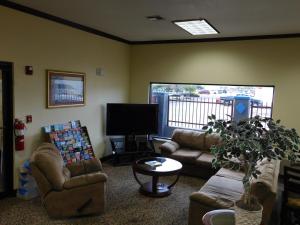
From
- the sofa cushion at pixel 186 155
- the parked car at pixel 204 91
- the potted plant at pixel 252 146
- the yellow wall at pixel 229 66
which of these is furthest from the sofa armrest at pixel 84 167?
the parked car at pixel 204 91

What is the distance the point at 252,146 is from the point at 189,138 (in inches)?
143

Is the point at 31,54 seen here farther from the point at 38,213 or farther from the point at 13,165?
the point at 38,213

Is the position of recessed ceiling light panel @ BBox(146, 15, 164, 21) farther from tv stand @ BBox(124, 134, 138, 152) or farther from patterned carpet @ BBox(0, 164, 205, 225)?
patterned carpet @ BBox(0, 164, 205, 225)

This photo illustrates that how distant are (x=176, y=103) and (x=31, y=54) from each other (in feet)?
11.3

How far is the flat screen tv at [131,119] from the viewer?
547 cm

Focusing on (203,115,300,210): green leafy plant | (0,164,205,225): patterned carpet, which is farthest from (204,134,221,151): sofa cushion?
(203,115,300,210): green leafy plant

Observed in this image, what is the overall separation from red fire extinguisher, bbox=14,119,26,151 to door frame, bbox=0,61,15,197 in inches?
2.5

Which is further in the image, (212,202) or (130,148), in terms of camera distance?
(130,148)

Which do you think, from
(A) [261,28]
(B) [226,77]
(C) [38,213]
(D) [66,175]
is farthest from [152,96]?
(C) [38,213]

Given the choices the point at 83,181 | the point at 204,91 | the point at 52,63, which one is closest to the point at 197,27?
the point at 204,91

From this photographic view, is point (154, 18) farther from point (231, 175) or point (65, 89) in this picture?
point (231, 175)

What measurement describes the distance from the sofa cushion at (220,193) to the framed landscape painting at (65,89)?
8.94 ft

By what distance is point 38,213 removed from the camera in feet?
11.1

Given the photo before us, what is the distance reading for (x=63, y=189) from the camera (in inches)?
124
